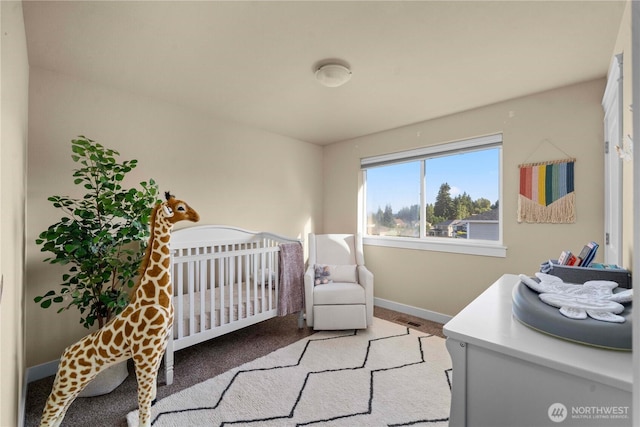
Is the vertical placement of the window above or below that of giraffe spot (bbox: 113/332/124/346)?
above

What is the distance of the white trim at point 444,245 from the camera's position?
2637mm

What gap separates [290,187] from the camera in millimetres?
3695

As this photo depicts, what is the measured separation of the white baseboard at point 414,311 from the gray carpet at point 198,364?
0.08 meters

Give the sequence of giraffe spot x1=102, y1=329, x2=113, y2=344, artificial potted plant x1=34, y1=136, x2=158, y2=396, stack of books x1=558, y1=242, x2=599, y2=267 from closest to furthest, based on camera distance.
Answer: stack of books x1=558, y1=242, x2=599, y2=267 < giraffe spot x1=102, y1=329, x2=113, y2=344 < artificial potted plant x1=34, y1=136, x2=158, y2=396

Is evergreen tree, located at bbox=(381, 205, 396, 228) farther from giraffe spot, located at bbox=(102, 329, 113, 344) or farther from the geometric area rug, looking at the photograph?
giraffe spot, located at bbox=(102, 329, 113, 344)

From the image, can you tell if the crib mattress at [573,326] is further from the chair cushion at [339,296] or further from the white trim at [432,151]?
the white trim at [432,151]

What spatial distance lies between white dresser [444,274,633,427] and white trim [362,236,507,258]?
2.00m

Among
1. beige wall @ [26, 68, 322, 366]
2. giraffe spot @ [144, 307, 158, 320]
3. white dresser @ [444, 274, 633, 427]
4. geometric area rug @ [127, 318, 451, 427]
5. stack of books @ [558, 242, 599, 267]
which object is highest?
beige wall @ [26, 68, 322, 366]

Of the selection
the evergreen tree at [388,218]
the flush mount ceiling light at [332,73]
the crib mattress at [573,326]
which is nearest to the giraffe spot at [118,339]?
the crib mattress at [573,326]

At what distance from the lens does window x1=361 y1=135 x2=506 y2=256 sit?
9.04ft

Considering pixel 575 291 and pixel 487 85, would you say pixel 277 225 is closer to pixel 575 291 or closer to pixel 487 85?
pixel 487 85

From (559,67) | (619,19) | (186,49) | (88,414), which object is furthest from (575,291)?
(88,414)

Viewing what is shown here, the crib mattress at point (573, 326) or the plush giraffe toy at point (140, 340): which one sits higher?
the crib mattress at point (573, 326)

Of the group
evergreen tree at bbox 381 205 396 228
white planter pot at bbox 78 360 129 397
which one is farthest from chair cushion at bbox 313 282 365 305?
white planter pot at bbox 78 360 129 397
